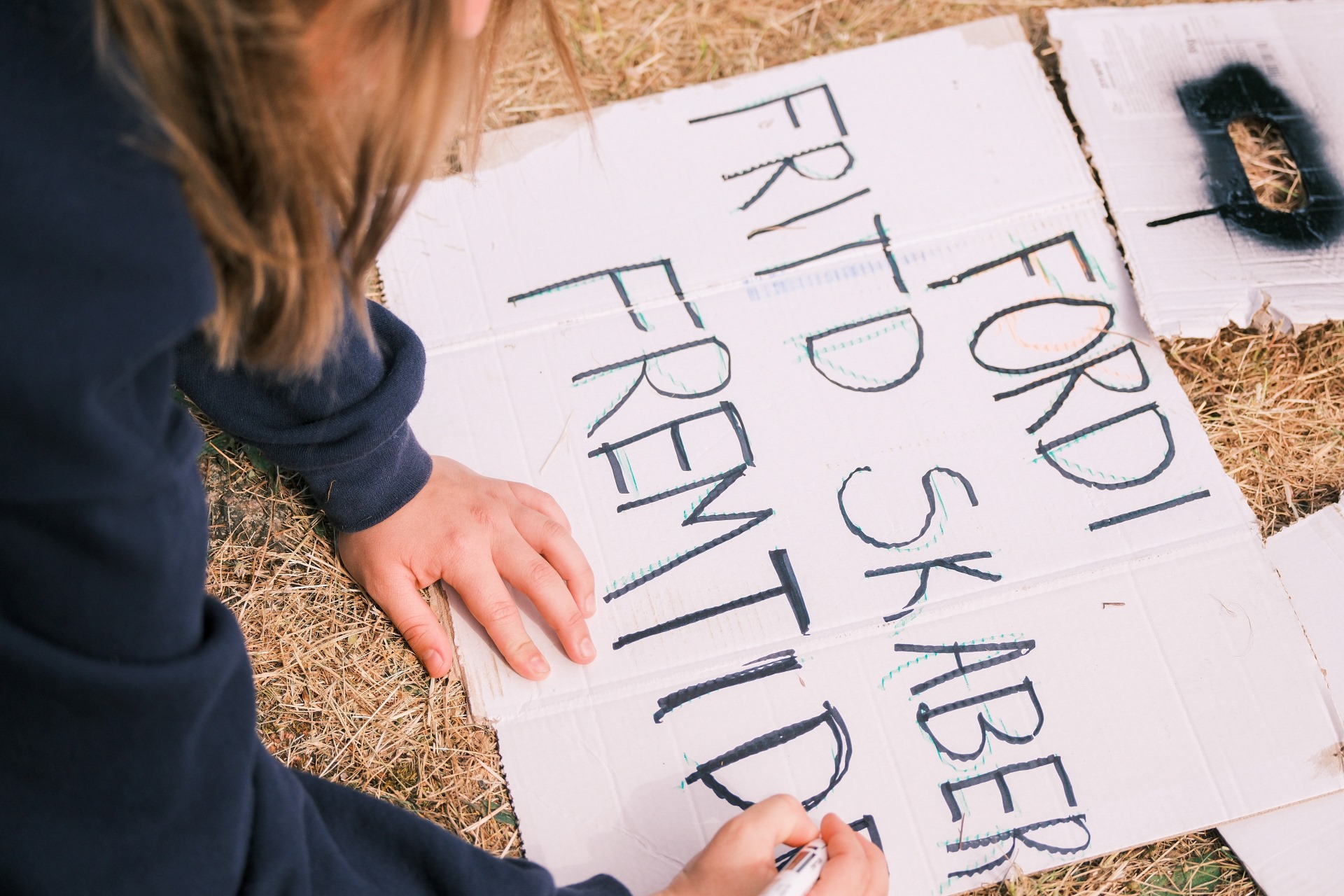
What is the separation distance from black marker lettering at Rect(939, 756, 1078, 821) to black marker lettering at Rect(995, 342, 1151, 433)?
29 cm

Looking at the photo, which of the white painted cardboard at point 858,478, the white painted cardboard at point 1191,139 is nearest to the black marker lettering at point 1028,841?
the white painted cardboard at point 858,478

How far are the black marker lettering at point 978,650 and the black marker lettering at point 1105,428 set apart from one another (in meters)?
0.16

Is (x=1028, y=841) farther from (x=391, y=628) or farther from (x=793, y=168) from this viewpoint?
(x=793, y=168)

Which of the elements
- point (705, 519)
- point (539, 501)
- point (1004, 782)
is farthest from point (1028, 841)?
point (539, 501)

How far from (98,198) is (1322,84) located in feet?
3.78

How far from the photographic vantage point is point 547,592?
80 centimetres

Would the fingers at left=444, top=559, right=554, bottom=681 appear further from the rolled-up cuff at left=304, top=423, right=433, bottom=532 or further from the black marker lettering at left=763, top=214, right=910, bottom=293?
the black marker lettering at left=763, top=214, right=910, bottom=293

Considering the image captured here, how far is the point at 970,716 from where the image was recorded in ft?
2.59

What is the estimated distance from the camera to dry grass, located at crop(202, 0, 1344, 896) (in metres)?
0.78

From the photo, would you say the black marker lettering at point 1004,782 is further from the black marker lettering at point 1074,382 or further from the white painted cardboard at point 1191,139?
the white painted cardboard at point 1191,139

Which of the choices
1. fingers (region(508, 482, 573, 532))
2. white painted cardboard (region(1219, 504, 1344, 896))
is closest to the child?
fingers (region(508, 482, 573, 532))

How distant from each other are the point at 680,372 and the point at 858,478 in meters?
0.19

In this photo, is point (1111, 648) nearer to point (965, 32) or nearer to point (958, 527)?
point (958, 527)

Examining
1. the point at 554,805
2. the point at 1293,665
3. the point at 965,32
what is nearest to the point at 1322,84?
the point at 965,32
